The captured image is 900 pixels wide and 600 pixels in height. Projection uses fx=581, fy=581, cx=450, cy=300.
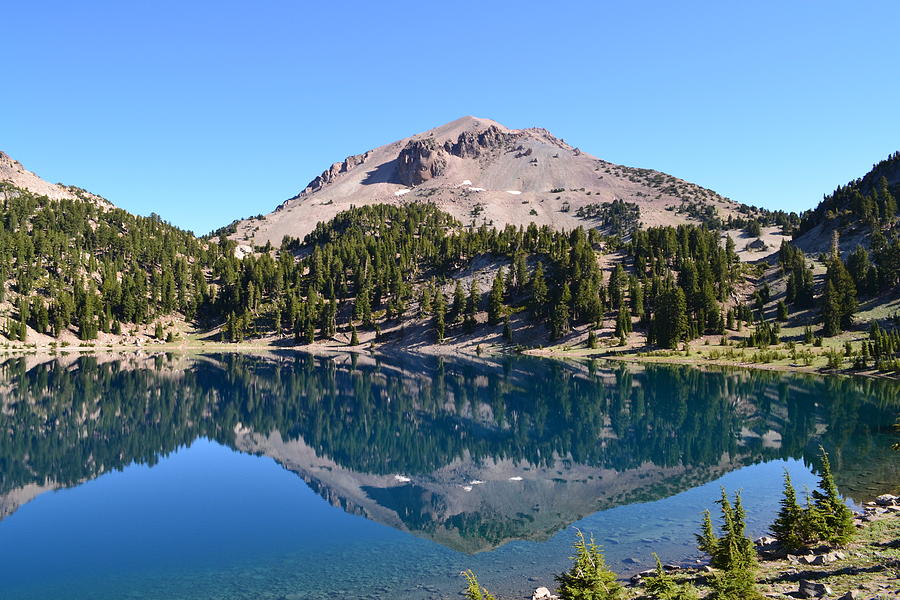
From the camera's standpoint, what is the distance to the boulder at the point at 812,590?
49.4 feet

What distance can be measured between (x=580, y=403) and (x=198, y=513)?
4246cm

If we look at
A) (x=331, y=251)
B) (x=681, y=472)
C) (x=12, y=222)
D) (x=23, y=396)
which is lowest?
(x=681, y=472)

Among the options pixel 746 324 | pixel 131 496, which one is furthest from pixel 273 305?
pixel 131 496

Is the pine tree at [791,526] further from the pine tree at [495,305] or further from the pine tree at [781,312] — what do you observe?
the pine tree at [495,305]

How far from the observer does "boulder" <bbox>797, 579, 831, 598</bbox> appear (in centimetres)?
1505

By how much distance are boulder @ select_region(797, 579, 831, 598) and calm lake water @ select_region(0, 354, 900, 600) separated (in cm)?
654

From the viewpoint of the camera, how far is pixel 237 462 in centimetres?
4228

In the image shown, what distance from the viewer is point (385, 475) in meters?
37.5

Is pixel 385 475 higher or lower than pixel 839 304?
lower

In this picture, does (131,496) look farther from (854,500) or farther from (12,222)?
(12,222)

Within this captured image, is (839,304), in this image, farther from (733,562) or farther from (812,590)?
(733,562)

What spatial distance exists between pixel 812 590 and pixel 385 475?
26.3 meters

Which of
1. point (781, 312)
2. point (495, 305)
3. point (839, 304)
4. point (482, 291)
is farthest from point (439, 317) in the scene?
point (839, 304)

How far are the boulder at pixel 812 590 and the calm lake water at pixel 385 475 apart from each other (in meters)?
6.54
